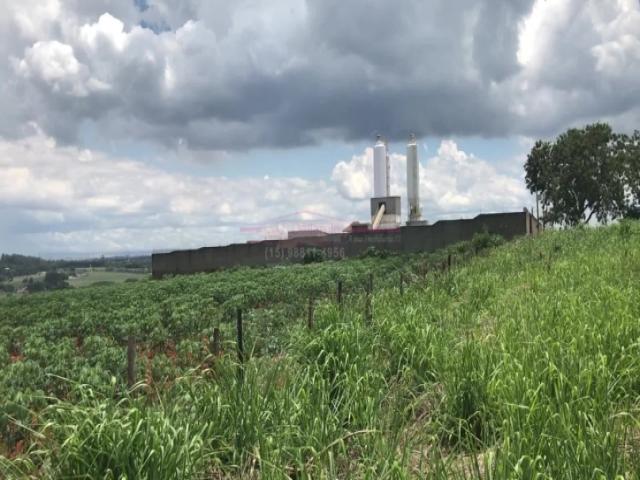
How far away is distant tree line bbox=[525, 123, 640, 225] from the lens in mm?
52344

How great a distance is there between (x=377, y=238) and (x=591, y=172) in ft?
68.4

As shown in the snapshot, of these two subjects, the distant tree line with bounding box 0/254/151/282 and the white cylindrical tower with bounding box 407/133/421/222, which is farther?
the distant tree line with bounding box 0/254/151/282

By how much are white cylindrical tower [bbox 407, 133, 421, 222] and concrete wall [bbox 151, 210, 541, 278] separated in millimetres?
9652

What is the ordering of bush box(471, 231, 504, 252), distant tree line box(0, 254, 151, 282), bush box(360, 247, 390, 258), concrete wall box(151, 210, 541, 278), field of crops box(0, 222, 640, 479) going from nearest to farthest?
field of crops box(0, 222, 640, 479)
bush box(471, 231, 504, 252)
concrete wall box(151, 210, 541, 278)
bush box(360, 247, 390, 258)
distant tree line box(0, 254, 151, 282)

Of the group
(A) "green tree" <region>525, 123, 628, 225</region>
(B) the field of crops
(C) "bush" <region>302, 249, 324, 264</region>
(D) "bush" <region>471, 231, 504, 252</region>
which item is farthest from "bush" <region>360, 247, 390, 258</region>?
(B) the field of crops

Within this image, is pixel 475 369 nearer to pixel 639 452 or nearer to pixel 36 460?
pixel 639 452

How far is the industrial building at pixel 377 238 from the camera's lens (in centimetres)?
4272

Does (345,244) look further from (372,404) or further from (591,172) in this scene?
(372,404)

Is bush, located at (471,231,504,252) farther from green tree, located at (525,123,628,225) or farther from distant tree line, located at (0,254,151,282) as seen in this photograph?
distant tree line, located at (0,254,151,282)

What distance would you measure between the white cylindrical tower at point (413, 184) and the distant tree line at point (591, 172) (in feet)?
→ 37.1

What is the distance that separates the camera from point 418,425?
15.2ft

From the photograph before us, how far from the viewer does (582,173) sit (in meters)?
52.8

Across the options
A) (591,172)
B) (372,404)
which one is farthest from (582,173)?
(372,404)

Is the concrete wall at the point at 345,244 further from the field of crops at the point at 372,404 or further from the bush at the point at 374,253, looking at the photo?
the field of crops at the point at 372,404
